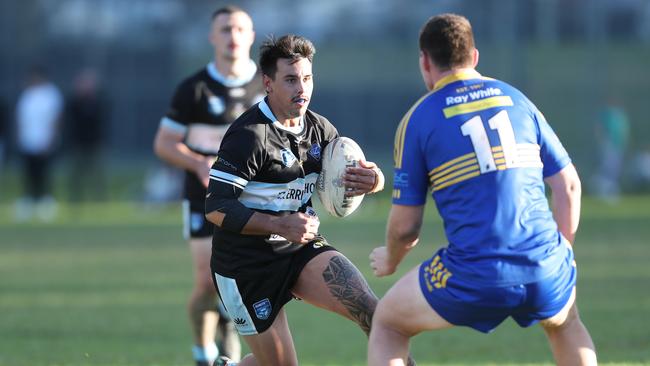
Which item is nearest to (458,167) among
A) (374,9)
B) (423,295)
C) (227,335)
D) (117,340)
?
(423,295)

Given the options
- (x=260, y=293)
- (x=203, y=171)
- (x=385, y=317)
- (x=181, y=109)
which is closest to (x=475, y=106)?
(x=385, y=317)

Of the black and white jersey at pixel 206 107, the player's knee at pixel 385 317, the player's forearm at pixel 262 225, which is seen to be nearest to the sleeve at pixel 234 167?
the player's forearm at pixel 262 225

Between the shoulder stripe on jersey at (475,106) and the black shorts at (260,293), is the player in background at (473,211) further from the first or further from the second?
the black shorts at (260,293)

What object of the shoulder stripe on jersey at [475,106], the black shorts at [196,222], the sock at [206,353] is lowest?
the sock at [206,353]

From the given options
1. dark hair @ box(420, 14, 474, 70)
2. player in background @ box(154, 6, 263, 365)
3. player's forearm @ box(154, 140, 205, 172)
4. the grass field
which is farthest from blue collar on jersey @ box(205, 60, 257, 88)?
dark hair @ box(420, 14, 474, 70)

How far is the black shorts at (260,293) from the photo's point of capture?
6.17 metres

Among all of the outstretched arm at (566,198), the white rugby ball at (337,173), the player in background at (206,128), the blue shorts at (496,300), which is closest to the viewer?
the blue shorts at (496,300)

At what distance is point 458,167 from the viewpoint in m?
5.11

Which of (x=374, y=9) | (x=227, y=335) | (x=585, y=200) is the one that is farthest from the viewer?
(x=374, y=9)

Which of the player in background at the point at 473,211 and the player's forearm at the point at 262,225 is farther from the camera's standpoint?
the player's forearm at the point at 262,225

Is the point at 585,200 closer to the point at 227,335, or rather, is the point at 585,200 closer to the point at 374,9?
the point at 374,9

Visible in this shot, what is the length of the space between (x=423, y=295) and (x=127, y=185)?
83.5 feet

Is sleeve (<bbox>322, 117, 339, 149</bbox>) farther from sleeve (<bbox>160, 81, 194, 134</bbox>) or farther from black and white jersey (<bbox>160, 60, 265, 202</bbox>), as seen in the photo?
sleeve (<bbox>160, 81, 194, 134</bbox>)

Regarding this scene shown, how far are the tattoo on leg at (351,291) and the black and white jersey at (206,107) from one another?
2370 mm
